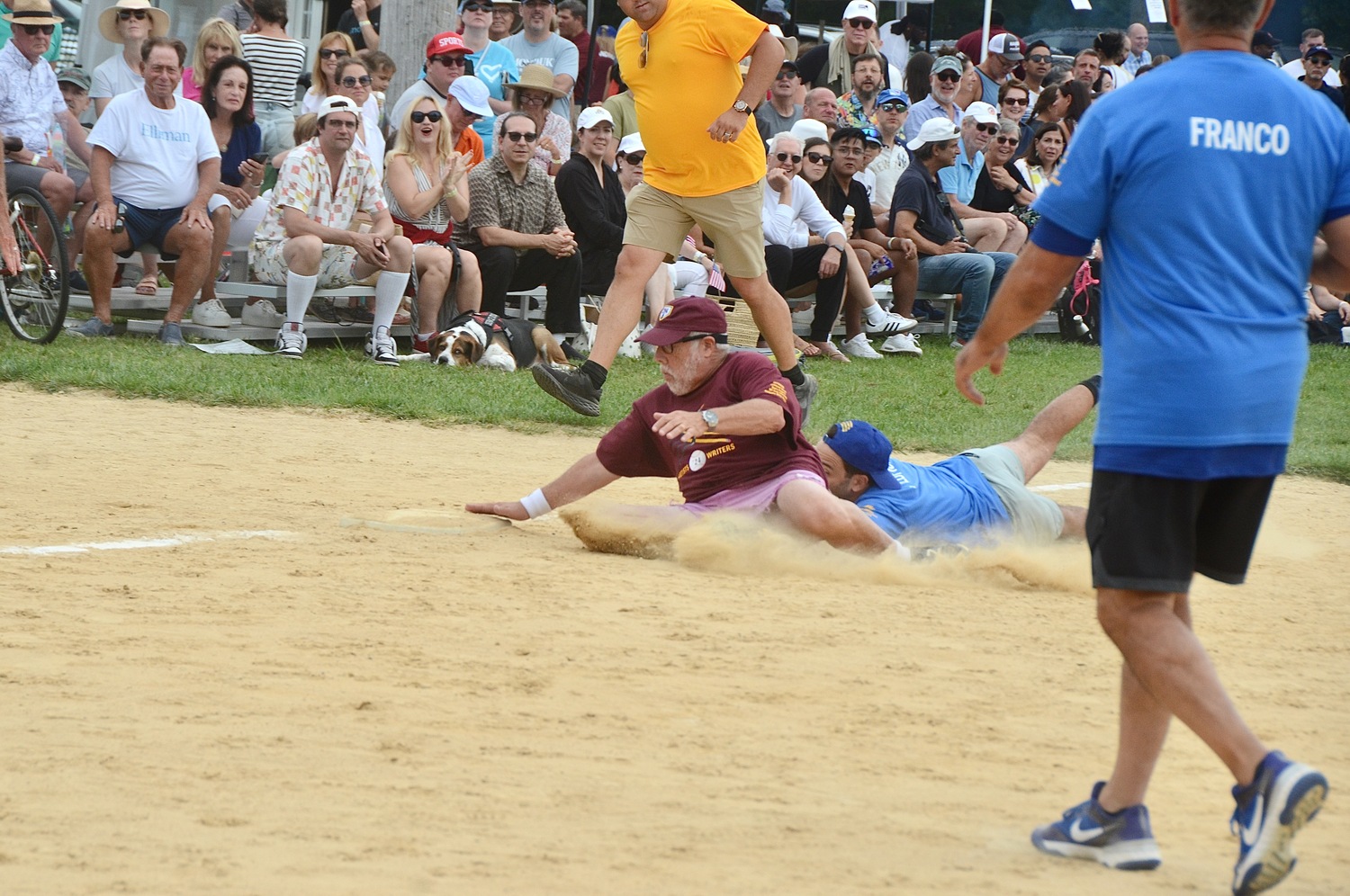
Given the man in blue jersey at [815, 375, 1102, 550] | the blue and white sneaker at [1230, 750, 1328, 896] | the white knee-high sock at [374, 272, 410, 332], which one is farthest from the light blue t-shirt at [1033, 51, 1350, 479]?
the white knee-high sock at [374, 272, 410, 332]

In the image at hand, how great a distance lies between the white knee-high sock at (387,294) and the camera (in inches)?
447

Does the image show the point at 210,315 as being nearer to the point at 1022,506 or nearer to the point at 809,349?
the point at 809,349

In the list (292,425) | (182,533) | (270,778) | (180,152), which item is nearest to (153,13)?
(180,152)

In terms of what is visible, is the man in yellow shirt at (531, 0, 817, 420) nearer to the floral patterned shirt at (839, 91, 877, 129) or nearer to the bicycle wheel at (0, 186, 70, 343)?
the bicycle wheel at (0, 186, 70, 343)

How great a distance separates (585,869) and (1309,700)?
Answer: 259cm

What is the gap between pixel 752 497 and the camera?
6238 mm

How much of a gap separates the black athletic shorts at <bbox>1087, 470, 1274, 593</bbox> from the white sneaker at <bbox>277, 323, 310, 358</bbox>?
8714 mm

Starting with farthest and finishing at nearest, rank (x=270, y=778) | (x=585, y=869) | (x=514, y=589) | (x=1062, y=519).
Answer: (x=1062, y=519) < (x=514, y=589) < (x=270, y=778) < (x=585, y=869)

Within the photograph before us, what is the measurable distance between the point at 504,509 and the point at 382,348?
4.99 meters

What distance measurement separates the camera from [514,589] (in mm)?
5492

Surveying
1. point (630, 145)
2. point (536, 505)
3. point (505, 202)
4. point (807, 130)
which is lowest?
point (536, 505)

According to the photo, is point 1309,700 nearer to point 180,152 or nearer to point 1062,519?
point 1062,519

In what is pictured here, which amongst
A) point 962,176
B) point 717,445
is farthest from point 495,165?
point 717,445

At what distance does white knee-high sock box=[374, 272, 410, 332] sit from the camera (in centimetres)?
1134
